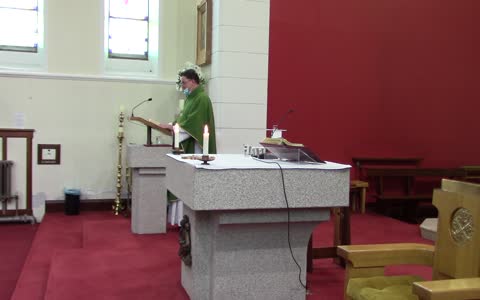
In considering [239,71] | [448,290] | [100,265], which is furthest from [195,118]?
[448,290]

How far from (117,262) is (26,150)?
8.63 ft

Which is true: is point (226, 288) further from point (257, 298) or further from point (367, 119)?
point (367, 119)

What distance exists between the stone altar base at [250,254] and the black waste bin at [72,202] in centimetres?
323

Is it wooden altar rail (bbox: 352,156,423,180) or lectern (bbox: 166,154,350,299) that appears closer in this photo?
lectern (bbox: 166,154,350,299)

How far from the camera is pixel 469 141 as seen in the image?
6.69 m

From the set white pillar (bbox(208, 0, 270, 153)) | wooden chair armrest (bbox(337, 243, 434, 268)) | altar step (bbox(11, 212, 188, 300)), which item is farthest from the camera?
white pillar (bbox(208, 0, 270, 153))

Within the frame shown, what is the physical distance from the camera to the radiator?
5.64 meters

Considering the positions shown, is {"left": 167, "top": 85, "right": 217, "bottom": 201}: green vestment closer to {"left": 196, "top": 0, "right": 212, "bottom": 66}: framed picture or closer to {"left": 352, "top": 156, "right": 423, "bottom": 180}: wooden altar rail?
{"left": 196, "top": 0, "right": 212, "bottom": 66}: framed picture

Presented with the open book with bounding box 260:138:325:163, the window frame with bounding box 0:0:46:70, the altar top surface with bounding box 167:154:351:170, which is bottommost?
the altar top surface with bounding box 167:154:351:170

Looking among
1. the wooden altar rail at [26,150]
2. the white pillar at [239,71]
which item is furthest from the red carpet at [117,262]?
the white pillar at [239,71]

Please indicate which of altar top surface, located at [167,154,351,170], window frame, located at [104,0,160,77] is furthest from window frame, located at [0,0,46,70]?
altar top surface, located at [167,154,351,170]

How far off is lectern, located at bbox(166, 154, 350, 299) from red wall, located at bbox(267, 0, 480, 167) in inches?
122

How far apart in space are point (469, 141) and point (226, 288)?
506cm

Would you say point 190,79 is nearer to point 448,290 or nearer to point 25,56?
point 25,56
